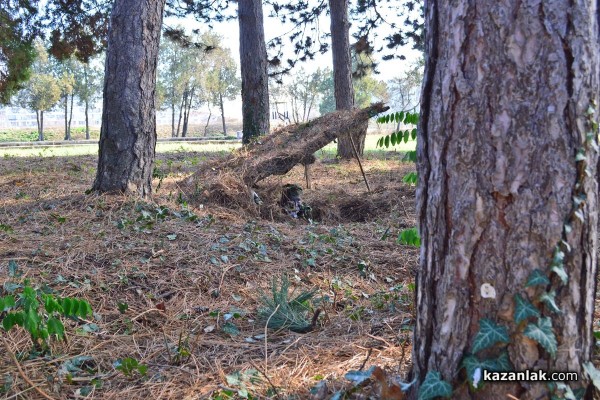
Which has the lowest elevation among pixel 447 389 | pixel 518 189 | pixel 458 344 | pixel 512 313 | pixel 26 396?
Result: pixel 26 396

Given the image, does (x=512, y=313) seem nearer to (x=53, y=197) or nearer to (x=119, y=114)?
(x=119, y=114)

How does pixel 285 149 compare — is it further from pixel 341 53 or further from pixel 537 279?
pixel 341 53

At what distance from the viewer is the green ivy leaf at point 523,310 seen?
1.40 metres

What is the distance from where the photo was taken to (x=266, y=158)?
20.7ft

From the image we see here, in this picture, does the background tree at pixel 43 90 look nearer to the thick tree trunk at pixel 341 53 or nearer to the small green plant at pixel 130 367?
the thick tree trunk at pixel 341 53

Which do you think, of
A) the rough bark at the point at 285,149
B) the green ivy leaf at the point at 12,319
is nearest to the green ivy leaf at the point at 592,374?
the green ivy leaf at the point at 12,319

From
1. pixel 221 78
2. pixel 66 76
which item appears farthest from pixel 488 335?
pixel 221 78

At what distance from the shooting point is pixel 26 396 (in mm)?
1977

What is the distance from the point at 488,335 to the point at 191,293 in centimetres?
209

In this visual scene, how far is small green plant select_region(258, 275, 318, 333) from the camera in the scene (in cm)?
268

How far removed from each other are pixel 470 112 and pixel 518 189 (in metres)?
0.24

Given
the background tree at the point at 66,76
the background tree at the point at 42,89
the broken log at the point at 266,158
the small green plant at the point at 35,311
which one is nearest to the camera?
the small green plant at the point at 35,311

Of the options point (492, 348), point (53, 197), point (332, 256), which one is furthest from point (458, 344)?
point (53, 197)

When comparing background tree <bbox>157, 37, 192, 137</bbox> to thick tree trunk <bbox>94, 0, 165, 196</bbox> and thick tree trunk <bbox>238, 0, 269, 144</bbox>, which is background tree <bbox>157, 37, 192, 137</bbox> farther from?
thick tree trunk <bbox>94, 0, 165, 196</bbox>
